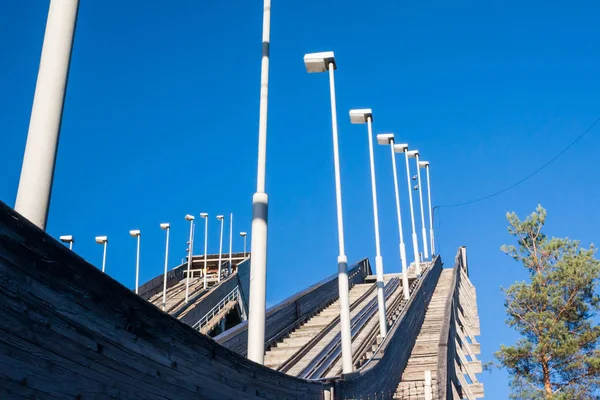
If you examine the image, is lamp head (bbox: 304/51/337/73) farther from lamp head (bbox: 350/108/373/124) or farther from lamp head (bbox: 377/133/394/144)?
lamp head (bbox: 377/133/394/144)

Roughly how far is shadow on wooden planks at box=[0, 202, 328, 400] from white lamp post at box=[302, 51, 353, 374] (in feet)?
23.1

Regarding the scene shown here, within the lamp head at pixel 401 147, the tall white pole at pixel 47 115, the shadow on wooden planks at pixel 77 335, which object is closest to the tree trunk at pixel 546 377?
the lamp head at pixel 401 147

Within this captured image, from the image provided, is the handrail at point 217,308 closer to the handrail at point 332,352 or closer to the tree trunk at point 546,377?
the handrail at point 332,352

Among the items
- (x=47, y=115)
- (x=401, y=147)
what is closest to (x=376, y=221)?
(x=401, y=147)

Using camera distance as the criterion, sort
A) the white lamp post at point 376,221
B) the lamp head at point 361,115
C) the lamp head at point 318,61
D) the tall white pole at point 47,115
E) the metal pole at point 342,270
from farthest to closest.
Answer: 1. the lamp head at point 361,115
2. the white lamp post at point 376,221
3. the lamp head at point 318,61
4. the metal pole at point 342,270
5. the tall white pole at point 47,115

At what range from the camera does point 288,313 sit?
2267 cm

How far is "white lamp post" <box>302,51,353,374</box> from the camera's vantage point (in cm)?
1279

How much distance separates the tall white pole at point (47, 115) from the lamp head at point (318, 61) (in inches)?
352

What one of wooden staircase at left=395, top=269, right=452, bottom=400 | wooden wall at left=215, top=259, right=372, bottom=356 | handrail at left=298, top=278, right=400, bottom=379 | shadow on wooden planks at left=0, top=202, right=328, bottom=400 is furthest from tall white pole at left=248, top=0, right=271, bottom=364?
wooden staircase at left=395, top=269, right=452, bottom=400

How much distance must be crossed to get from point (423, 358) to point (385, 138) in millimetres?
7123

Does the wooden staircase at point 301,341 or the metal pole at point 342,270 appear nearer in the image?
the metal pole at point 342,270

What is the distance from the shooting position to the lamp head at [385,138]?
75.3 feet

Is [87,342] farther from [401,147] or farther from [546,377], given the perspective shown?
[401,147]

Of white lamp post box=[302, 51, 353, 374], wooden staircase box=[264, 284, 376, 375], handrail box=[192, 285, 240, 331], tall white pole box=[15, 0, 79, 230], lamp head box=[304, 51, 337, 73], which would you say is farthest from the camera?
handrail box=[192, 285, 240, 331]
